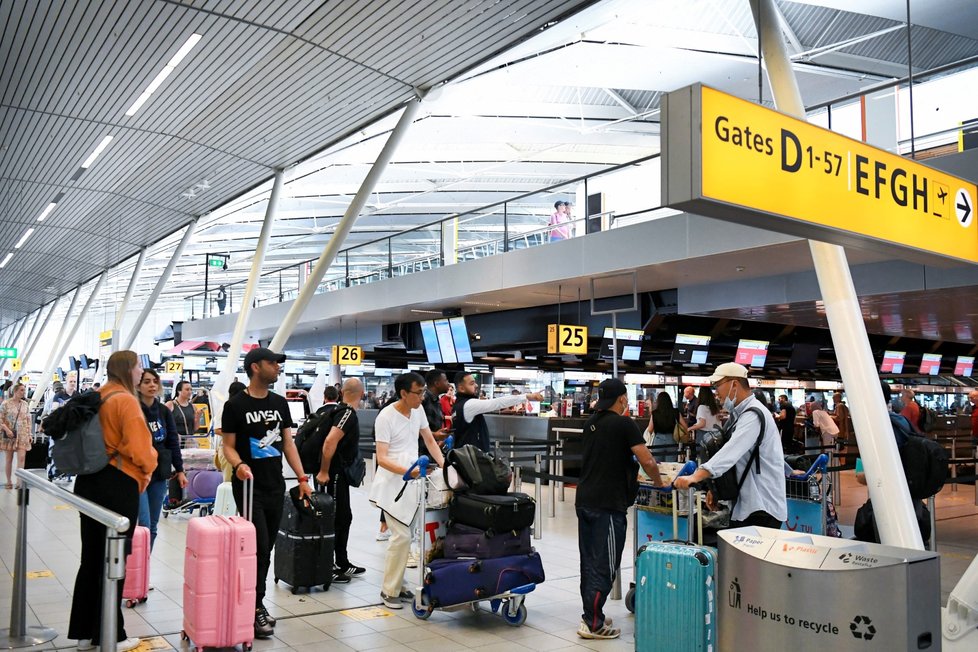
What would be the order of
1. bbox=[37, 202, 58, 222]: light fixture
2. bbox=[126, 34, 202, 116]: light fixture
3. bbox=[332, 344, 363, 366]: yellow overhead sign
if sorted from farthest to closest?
bbox=[332, 344, 363, 366]: yellow overhead sign → bbox=[37, 202, 58, 222]: light fixture → bbox=[126, 34, 202, 116]: light fixture

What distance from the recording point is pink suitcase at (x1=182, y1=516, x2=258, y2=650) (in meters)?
4.97

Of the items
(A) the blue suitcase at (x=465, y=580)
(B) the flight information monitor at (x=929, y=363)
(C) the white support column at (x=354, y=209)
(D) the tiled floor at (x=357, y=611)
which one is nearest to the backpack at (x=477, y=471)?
(A) the blue suitcase at (x=465, y=580)

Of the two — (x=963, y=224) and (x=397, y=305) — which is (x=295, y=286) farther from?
(x=963, y=224)

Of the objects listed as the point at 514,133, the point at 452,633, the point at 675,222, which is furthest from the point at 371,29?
the point at 514,133

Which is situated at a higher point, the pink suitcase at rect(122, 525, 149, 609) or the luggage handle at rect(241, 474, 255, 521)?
the luggage handle at rect(241, 474, 255, 521)

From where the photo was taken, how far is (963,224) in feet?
16.2

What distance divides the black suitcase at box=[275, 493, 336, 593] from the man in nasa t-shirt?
90cm

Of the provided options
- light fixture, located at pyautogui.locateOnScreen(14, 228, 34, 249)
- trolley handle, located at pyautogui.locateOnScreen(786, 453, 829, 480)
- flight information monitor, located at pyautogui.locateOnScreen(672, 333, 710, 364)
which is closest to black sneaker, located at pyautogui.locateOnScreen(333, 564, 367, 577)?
trolley handle, located at pyautogui.locateOnScreen(786, 453, 829, 480)

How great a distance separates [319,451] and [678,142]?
15.2 feet

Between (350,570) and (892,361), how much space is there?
1726 cm

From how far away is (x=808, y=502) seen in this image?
7082 millimetres

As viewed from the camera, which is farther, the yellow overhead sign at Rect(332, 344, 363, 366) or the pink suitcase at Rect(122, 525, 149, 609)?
the yellow overhead sign at Rect(332, 344, 363, 366)

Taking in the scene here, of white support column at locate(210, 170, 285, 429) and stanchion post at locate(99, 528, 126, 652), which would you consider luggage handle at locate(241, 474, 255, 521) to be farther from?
white support column at locate(210, 170, 285, 429)

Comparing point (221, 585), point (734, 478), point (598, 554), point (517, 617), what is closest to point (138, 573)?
point (221, 585)
